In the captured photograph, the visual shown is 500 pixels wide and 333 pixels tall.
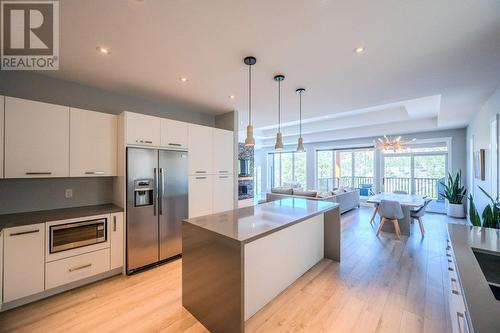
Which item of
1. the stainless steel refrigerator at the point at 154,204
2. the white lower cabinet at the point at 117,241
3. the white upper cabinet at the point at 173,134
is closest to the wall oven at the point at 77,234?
the white lower cabinet at the point at 117,241

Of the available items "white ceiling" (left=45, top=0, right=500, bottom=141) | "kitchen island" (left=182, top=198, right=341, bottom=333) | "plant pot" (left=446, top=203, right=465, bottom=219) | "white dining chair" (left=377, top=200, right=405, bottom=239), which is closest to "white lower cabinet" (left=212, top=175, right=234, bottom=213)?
"kitchen island" (left=182, top=198, right=341, bottom=333)

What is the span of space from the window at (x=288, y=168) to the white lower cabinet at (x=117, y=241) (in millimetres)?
7156

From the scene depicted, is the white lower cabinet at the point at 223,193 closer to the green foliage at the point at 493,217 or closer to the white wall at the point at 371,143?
the green foliage at the point at 493,217

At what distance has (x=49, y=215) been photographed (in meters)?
2.33

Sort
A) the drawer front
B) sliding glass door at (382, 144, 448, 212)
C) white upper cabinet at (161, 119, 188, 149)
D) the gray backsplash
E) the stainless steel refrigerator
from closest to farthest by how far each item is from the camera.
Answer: the drawer front < the gray backsplash < the stainless steel refrigerator < white upper cabinet at (161, 119, 188, 149) < sliding glass door at (382, 144, 448, 212)

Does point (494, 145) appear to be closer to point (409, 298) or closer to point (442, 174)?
point (409, 298)

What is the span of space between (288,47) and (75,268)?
3368 mm

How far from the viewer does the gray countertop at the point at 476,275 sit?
786 millimetres

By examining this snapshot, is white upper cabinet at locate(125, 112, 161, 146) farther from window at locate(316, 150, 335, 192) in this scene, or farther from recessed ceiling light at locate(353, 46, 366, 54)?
window at locate(316, 150, 335, 192)

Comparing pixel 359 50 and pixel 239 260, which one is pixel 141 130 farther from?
pixel 359 50

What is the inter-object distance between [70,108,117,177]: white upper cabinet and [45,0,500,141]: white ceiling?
0.54 metres

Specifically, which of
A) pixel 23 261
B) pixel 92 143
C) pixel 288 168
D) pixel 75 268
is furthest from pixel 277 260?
pixel 288 168

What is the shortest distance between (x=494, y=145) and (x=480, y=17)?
215 cm

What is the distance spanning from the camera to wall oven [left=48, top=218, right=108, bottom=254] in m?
2.20
